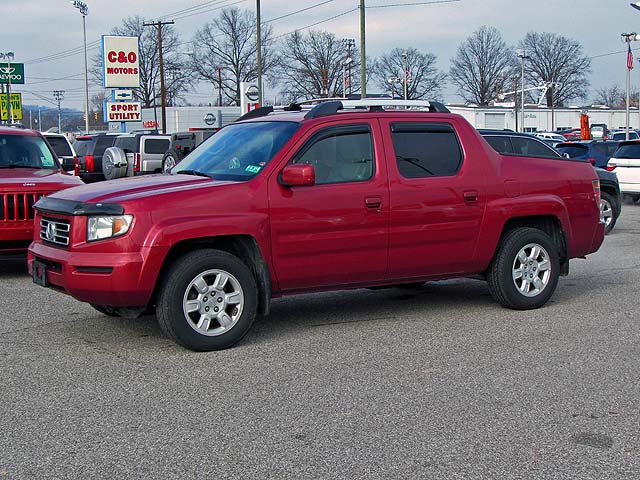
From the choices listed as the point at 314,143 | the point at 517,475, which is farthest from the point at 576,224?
the point at 517,475

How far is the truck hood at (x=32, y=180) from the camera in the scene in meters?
10.3

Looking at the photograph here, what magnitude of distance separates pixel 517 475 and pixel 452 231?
12.1 ft

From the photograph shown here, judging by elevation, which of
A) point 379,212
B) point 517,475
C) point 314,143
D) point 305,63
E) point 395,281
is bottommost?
point 517,475

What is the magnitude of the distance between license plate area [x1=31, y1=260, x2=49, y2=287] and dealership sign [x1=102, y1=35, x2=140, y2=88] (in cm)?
4886

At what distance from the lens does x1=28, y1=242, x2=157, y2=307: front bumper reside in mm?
6320

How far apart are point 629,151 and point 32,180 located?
13.5m

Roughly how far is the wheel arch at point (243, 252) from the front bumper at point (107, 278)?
27 cm

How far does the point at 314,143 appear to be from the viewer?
7211 mm

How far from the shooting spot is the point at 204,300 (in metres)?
6.63

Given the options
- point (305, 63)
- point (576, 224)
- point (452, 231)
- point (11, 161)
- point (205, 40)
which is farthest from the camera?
point (205, 40)

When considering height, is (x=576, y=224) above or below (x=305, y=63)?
below

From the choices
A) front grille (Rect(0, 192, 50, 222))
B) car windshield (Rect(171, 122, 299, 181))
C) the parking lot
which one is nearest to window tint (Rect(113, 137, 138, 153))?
front grille (Rect(0, 192, 50, 222))

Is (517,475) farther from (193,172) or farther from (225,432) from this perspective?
(193,172)

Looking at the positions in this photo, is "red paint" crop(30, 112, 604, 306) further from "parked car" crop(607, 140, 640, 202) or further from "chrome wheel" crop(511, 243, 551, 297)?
"parked car" crop(607, 140, 640, 202)
